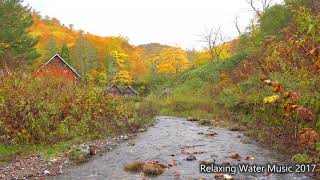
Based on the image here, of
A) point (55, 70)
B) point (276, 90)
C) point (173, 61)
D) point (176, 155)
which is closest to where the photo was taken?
point (276, 90)

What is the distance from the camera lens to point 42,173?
1093cm

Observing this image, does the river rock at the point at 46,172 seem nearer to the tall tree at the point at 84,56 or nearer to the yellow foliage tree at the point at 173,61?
the tall tree at the point at 84,56

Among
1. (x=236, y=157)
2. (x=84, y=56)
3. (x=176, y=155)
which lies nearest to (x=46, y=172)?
(x=176, y=155)

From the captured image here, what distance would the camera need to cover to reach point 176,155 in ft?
42.8

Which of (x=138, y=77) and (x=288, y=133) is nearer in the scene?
(x=288, y=133)

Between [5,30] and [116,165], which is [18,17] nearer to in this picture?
[5,30]

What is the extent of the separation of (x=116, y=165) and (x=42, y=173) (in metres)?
2.22

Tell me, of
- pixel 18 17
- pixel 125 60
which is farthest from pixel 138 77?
pixel 18 17

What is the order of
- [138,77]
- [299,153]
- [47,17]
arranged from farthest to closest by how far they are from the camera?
1. [47,17]
2. [138,77]
3. [299,153]

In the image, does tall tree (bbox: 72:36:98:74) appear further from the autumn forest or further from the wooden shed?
the autumn forest

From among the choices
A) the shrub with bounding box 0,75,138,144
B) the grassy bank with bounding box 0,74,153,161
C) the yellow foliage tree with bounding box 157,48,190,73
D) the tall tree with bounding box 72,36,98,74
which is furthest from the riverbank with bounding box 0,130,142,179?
the yellow foliage tree with bounding box 157,48,190,73

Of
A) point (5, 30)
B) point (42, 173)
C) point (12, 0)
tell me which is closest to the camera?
point (42, 173)

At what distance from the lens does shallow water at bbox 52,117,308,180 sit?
1045cm

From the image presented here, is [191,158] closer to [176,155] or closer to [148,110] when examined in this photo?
[176,155]
